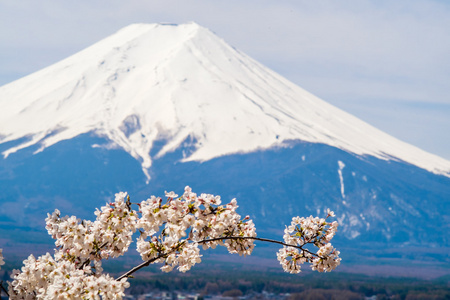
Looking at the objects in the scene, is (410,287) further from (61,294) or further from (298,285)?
(61,294)

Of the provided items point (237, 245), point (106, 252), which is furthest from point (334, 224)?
point (106, 252)

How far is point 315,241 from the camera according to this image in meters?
9.05

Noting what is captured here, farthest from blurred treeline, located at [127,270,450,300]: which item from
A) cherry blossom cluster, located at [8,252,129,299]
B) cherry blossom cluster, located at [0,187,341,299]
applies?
cherry blossom cluster, located at [8,252,129,299]

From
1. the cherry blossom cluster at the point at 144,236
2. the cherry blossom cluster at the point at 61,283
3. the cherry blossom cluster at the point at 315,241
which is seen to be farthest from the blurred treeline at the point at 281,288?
the cherry blossom cluster at the point at 61,283

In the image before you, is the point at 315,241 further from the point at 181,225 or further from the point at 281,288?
the point at 281,288

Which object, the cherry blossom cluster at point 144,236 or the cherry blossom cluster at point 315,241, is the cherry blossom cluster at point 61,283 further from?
the cherry blossom cluster at point 315,241

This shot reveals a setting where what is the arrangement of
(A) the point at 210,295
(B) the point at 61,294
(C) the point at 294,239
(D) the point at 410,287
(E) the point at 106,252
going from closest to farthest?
(B) the point at 61,294
(E) the point at 106,252
(C) the point at 294,239
(A) the point at 210,295
(D) the point at 410,287

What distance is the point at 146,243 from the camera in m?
8.23

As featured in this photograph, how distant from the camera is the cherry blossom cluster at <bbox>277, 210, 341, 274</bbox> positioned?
903cm

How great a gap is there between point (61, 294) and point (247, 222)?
247cm

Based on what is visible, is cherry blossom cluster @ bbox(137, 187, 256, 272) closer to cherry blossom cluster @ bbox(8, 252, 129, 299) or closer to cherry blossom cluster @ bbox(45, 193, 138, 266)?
cherry blossom cluster @ bbox(45, 193, 138, 266)

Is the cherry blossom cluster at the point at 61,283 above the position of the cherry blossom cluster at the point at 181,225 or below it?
below

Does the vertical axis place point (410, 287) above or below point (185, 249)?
above

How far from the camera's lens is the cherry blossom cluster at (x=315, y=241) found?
9.03 metres
